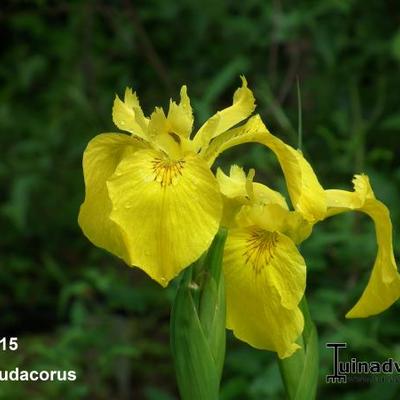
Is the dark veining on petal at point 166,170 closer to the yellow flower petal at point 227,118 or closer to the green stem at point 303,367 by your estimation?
the yellow flower petal at point 227,118

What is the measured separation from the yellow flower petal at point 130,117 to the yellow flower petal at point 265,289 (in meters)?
0.18

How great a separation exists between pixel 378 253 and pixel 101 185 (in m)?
0.36

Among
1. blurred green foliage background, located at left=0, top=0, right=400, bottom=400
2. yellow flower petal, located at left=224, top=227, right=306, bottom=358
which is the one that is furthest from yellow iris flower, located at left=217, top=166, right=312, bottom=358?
blurred green foliage background, located at left=0, top=0, right=400, bottom=400

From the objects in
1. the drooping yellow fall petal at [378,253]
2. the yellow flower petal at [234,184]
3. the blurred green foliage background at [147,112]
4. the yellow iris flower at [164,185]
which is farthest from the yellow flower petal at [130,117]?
the blurred green foliage background at [147,112]

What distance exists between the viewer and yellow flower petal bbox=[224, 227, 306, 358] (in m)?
1.16

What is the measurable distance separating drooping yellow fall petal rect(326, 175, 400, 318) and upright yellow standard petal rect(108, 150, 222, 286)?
222mm

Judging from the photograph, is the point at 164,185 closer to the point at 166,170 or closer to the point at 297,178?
the point at 166,170

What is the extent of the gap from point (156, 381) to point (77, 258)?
0.77 m

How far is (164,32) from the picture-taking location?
10.9 ft

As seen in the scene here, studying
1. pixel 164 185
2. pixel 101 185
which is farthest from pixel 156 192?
pixel 101 185

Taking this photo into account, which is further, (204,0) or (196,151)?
(204,0)

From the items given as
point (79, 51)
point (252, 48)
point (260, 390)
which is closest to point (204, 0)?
point (252, 48)

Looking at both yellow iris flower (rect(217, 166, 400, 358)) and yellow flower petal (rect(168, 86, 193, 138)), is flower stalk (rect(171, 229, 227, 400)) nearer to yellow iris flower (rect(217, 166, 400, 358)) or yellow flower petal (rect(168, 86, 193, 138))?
yellow iris flower (rect(217, 166, 400, 358))

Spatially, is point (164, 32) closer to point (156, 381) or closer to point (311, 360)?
point (156, 381)
